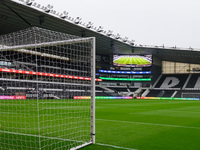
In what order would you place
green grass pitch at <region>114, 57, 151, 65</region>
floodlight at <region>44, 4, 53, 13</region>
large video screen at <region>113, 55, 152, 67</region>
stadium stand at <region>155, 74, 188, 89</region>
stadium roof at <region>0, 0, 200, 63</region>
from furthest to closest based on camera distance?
green grass pitch at <region>114, 57, 151, 65</region> < large video screen at <region>113, 55, 152, 67</region> < stadium stand at <region>155, 74, 188, 89</region> < floodlight at <region>44, 4, 53, 13</region> < stadium roof at <region>0, 0, 200, 63</region>

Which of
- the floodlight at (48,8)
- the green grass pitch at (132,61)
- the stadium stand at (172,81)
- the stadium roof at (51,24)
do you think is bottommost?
the stadium stand at (172,81)

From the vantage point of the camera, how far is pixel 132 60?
72938 millimetres

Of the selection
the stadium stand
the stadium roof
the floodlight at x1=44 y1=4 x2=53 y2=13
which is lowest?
the stadium stand

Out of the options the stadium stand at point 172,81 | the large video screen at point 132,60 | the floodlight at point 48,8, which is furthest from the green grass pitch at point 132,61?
the floodlight at point 48,8

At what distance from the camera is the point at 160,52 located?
211ft

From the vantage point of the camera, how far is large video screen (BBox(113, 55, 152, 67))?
70.2 meters

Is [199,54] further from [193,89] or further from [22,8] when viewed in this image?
[22,8]

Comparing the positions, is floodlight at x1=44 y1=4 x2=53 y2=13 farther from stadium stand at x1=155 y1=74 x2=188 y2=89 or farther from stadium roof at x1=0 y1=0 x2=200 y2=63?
stadium stand at x1=155 y1=74 x2=188 y2=89

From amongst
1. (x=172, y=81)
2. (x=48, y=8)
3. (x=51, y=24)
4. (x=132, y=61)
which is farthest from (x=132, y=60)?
(x=48, y=8)

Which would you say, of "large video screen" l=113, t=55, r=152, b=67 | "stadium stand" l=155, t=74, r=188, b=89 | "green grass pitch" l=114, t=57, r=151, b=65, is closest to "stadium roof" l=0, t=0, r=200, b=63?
"large video screen" l=113, t=55, r=152, b=67

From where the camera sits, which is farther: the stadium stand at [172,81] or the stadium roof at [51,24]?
the stadium stand at [172,81]

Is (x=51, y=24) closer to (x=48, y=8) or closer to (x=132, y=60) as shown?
(x=48, y=8)

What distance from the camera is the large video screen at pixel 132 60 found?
2763 inches

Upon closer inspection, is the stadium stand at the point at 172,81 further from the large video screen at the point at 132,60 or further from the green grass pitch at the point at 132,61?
the green grass pitch at the point at 132,61
